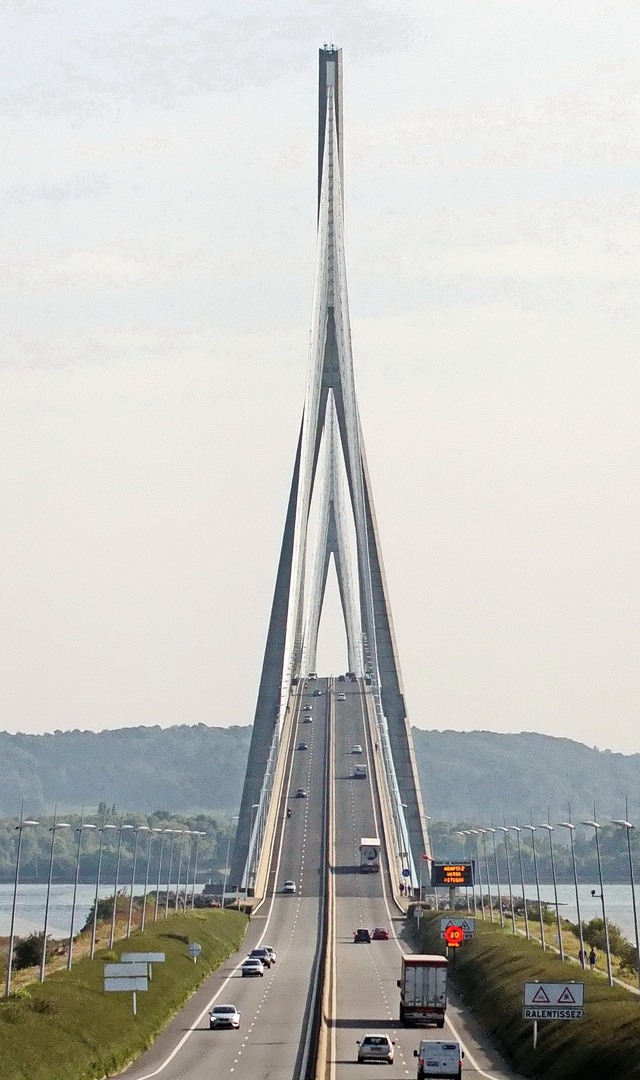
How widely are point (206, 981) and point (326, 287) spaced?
4128 inches

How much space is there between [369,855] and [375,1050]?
74.9 m

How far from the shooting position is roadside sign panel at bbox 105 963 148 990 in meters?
67.7

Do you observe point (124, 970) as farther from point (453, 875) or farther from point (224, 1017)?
point (453, 875)

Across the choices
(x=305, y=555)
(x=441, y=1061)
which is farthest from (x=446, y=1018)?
(x=305, y=555)

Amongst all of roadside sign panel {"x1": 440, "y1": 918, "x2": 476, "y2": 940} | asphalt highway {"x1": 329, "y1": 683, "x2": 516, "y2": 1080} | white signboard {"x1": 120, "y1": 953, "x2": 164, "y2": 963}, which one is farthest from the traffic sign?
roadside sign panel {"x1": 440, "y1": 918, "x2": 476, "y2": 940}

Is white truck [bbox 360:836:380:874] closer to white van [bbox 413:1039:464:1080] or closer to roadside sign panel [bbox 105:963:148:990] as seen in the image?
roadside sign panel [bbox 105:963:148:990]

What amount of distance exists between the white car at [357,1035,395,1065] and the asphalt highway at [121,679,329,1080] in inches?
80.3

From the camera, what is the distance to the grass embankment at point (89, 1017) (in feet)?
169

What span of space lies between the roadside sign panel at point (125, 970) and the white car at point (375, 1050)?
1449cm

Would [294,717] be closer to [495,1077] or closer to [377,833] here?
[377,833]

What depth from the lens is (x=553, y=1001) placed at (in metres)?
55.6

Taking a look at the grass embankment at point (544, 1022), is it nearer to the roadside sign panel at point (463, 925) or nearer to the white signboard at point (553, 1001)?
the white signboard at point (553, 1001)

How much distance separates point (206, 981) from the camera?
3310 inches

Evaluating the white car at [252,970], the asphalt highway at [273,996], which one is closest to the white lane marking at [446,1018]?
the asphalt highway at [273,996]
